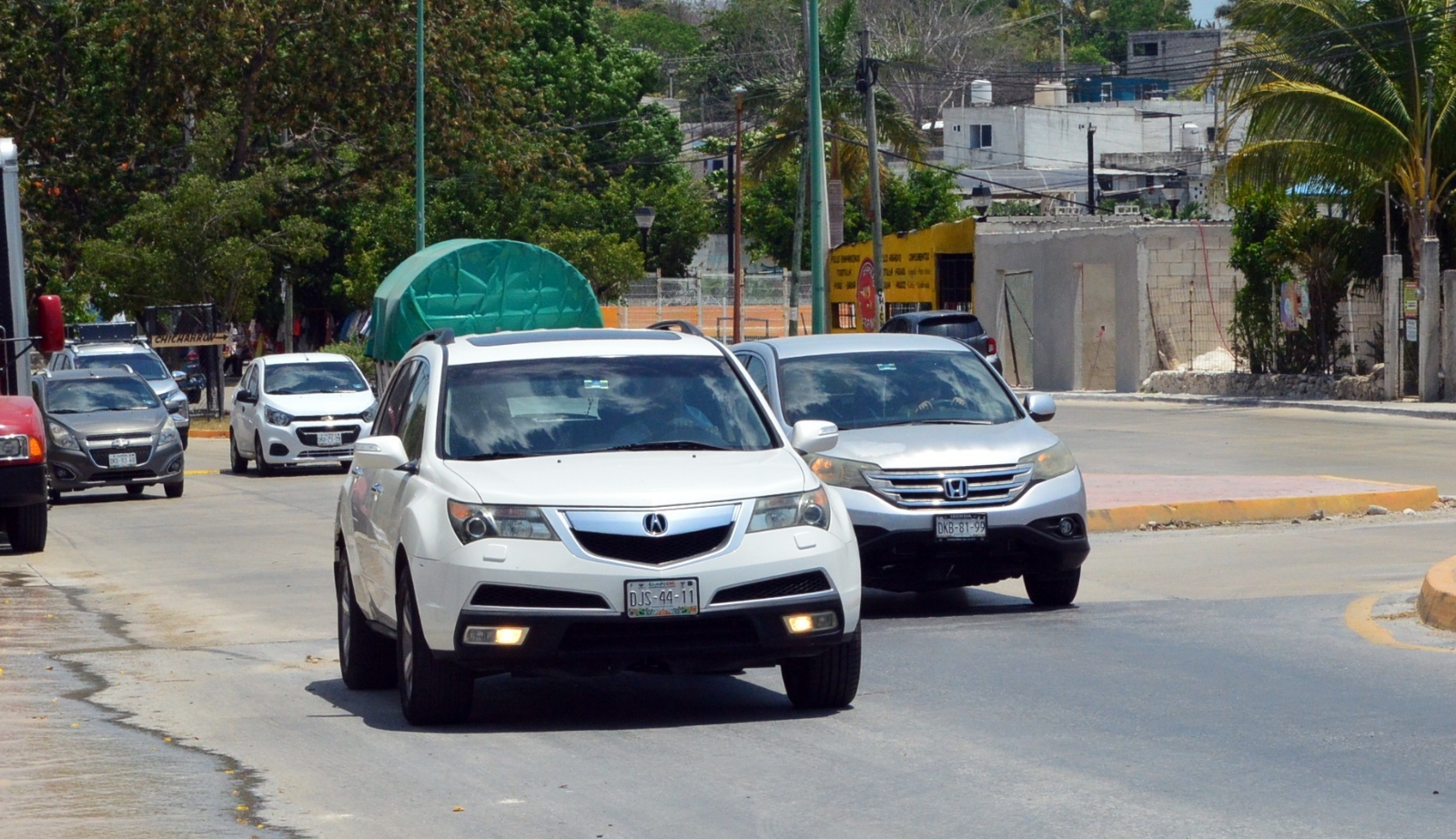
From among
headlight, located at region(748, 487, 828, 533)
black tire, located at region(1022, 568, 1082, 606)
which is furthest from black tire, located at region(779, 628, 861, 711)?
black tire, located at region(1022, 568, 1082, 606)

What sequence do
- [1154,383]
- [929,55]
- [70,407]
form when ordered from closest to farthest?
[70,407], [1154,383], [929,55]

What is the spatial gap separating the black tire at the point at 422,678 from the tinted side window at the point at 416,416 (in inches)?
27.7

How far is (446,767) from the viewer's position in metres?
7.56

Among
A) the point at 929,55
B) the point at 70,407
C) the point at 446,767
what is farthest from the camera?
the point at 929,55

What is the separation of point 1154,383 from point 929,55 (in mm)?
62810

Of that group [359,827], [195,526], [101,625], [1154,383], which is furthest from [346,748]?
[1154,383]

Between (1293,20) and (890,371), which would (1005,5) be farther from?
(890,371)

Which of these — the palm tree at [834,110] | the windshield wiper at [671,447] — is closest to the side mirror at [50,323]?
the windshield wiper at [671,447]

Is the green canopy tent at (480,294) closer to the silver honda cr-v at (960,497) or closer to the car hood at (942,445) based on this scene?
the silver honda cr-v at (960,497)

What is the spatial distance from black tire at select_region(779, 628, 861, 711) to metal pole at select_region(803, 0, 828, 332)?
19.2 meters

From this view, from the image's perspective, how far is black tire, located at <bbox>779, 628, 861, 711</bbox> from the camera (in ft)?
27.8

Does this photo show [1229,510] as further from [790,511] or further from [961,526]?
[790,511]

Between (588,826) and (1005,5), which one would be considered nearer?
(588,826)

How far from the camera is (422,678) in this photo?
825 centimetres
